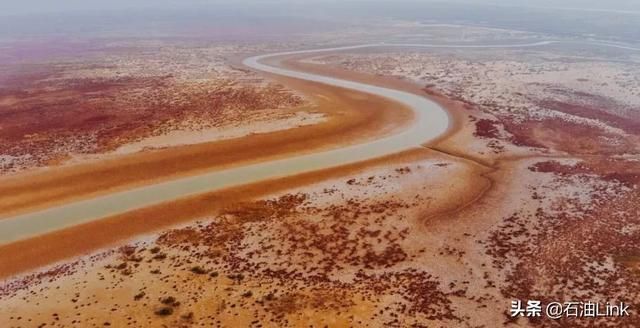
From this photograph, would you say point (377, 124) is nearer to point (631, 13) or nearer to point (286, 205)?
point (286, 205)

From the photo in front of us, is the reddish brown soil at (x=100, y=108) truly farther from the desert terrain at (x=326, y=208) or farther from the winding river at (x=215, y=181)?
the winding river at (x=215, y=181)

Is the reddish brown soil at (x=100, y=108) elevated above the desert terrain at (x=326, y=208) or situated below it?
above

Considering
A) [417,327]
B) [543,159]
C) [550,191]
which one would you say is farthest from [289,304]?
A: [543,159]

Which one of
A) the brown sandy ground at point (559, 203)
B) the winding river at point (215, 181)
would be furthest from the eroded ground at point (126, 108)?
the brown sandy ground at point (559, 203)

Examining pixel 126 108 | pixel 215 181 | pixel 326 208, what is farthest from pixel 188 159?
pixel 126 108

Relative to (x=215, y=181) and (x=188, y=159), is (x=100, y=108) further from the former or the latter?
(x=215, y=181)

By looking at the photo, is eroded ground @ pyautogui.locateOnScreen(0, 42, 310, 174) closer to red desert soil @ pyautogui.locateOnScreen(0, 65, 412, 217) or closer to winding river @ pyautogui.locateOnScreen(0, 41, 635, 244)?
red desert soil @ pyautogui.locateOnScreen(0, 65, 412, 217)
